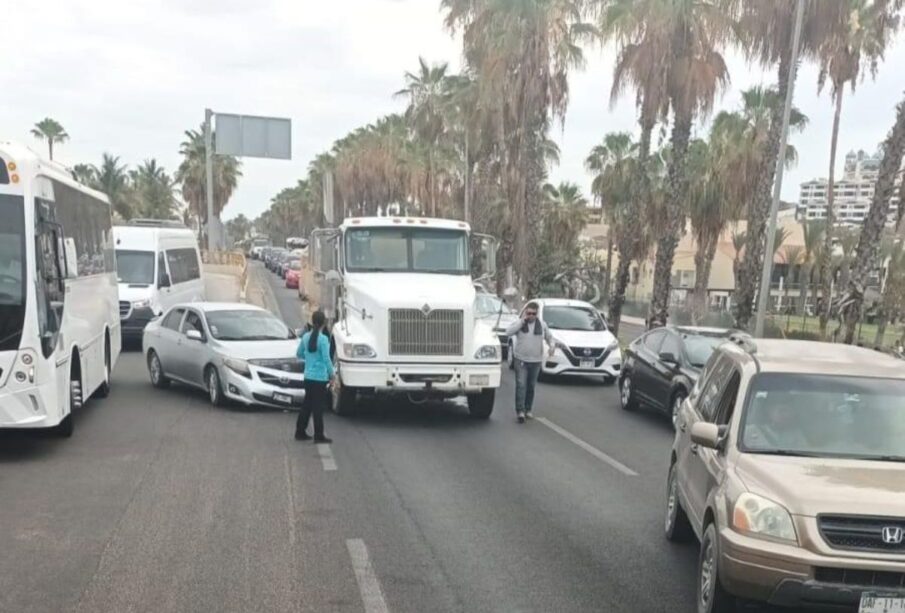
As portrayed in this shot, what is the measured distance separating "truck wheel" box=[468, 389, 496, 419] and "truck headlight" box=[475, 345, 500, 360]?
71cm

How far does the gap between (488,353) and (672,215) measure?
11700mm

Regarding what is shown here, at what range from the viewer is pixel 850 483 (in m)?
4.91

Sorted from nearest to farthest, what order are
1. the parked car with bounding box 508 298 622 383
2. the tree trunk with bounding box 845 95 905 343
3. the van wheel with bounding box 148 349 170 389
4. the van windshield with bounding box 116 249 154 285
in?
1. the van wheel with bounding box 148 349 170 389
2. the tree trunk with bounding box 845 95 905 343
3. the parked car with bounding box 508 298 622 383
4. the van windshield with bounding box 116 249 154 285

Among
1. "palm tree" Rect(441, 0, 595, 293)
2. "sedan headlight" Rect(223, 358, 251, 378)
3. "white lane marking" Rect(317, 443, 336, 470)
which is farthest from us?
"palm tree" Rect(441, 0, 595, 293)

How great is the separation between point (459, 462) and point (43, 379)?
4666 mm

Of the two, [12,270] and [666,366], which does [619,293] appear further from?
[12,270]

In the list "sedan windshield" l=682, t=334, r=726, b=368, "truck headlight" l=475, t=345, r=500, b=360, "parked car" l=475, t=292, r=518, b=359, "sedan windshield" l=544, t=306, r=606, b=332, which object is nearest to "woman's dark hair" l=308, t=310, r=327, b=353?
"truck headlight" l=475, t=345, r=500, b=360

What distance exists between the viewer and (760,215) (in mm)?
19875

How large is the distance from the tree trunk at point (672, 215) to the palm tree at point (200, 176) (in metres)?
50.6

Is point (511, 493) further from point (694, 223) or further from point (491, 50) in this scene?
point (694, 223)

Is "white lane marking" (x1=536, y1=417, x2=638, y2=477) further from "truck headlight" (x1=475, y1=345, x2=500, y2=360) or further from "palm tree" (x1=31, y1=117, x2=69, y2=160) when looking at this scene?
"palm tree" (x1=31, y1=117, x2=69, y2=160)

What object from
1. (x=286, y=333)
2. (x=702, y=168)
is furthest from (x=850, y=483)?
(x=702, y=168)

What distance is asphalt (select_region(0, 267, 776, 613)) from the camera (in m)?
5.72

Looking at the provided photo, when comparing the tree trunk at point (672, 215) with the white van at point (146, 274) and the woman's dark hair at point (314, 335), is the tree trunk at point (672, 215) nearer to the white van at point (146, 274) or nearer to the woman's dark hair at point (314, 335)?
the white van at point (146, 274)
